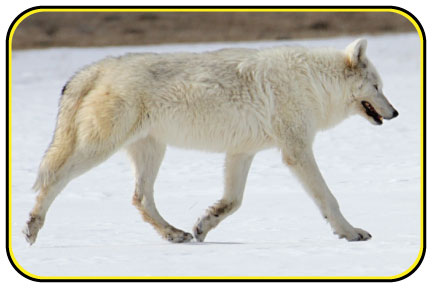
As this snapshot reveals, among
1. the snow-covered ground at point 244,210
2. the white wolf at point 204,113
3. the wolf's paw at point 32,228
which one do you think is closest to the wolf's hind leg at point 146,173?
the white wolf at point 204,113

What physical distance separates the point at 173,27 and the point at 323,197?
34.1 feet

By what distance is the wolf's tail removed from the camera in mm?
6484

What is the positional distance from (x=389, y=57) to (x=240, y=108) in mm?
10797

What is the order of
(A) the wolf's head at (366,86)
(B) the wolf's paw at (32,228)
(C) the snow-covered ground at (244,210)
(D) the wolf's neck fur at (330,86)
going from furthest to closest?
(A) the wolf's head at (366,86) < (D) the wolf's neck fur at (330,86) < (B) the wolf's paw at (32,228) < (C) the snow-covered ground at (244,210)

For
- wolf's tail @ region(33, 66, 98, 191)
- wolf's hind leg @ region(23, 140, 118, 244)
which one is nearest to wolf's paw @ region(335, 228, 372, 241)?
wolf's hind leg @ region(23, 140, 118, 244)

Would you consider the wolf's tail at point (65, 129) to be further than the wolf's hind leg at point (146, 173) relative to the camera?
No

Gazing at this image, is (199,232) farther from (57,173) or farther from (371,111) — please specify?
(371,111)

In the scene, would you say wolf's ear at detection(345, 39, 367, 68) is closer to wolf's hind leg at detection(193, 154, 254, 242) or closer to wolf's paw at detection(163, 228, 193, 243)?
wolf's hind leg at detection(193, 154, 254, 242)

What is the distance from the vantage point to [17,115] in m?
13.9

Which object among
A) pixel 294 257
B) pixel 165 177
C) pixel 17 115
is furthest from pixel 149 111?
pixel 17 115

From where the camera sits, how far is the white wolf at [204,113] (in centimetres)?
646

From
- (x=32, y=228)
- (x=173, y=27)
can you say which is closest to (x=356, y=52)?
(x=32, y=228)

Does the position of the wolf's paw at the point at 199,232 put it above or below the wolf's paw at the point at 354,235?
below

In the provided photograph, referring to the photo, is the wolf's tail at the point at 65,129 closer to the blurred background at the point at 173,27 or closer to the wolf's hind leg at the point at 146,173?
the wolf's hind leg at the point at 146,173
